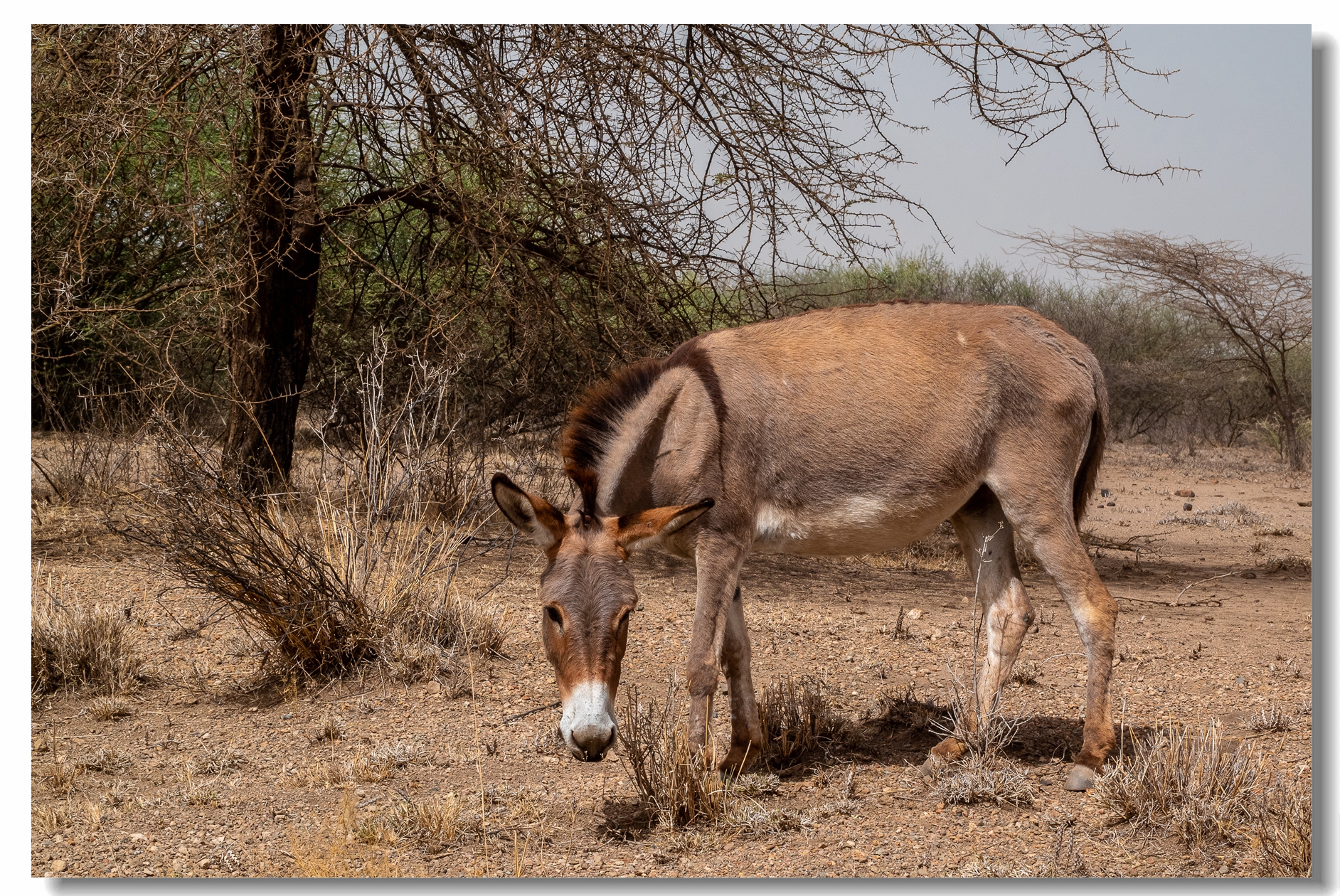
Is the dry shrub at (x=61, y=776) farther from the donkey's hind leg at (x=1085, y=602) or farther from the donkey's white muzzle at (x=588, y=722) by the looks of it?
the donkey's hind leg at (x=1085, y=602)

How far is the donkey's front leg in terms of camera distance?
12.4ft

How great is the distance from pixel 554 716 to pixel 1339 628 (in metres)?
3.17

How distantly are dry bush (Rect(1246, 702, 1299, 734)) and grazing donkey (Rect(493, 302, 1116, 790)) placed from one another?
1.05 meters

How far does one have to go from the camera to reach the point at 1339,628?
409 cm

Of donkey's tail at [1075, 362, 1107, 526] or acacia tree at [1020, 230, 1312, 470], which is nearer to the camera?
donkey's tail at [1075, 362, 1107, 526]

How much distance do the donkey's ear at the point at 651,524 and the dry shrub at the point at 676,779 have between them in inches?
21.9

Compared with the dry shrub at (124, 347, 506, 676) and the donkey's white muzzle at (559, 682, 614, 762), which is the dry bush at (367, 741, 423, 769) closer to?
the dry shrub at (124, 347, 506, 676)

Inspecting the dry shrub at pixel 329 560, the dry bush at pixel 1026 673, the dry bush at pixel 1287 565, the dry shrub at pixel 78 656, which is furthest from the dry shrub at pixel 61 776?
the dry bush at pixel 1287 565

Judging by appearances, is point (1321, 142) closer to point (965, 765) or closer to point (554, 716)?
point (965, 765)

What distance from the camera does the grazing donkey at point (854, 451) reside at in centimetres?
383

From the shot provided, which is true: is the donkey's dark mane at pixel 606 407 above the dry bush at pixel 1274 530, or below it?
above

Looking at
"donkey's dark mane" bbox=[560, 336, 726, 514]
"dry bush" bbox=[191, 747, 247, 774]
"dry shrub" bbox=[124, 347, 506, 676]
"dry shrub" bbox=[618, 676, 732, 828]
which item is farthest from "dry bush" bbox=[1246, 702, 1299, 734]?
"dry bush" bbox=[191, 747, 247, 774]

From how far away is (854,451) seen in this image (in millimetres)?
4023

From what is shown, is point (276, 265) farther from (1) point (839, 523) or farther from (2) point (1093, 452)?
(2) point (1093, 452)
